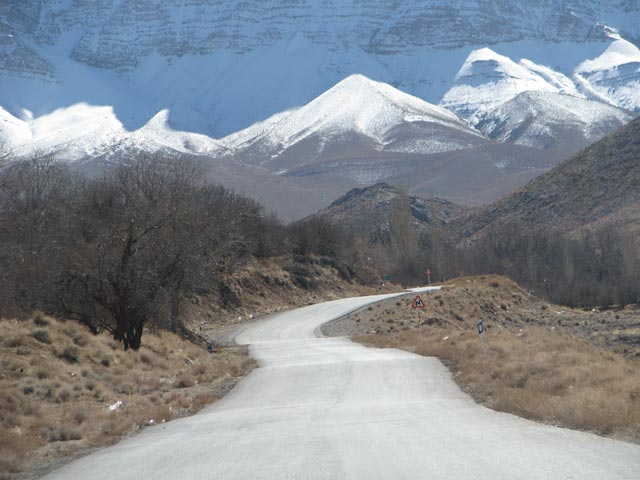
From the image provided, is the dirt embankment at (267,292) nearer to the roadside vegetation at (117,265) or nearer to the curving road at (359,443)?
the roadside vegetation at (117,265)

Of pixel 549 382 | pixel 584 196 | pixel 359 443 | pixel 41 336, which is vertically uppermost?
pixel 584 196

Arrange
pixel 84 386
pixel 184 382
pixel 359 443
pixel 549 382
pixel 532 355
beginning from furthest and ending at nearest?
pixel 184 382, pixel 532 355, pixel 84 386, pixel 549 382, pixel 359 443

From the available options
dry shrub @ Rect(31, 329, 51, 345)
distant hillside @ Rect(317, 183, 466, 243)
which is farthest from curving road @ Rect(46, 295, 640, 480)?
distant hillside @ Rect(317, 183, 466, 243)

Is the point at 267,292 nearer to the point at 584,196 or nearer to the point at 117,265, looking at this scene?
the point at 117,265

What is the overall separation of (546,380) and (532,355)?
419 cm

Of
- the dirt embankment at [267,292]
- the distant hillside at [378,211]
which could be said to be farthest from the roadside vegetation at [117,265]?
the distant hillside at [378,211]

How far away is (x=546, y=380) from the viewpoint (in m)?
16.6

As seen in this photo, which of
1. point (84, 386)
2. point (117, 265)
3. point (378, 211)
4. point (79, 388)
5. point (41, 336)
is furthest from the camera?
point (378, 211)

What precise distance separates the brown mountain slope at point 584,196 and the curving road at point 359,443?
89.0m

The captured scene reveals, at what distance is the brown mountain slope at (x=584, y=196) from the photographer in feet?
364

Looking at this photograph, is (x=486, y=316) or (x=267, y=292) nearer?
(x=486, y=316)

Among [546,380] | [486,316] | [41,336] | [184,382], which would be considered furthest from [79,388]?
[486,316]

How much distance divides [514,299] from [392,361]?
36.1 metres

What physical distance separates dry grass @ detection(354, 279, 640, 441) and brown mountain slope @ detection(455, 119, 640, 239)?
8094 cm
